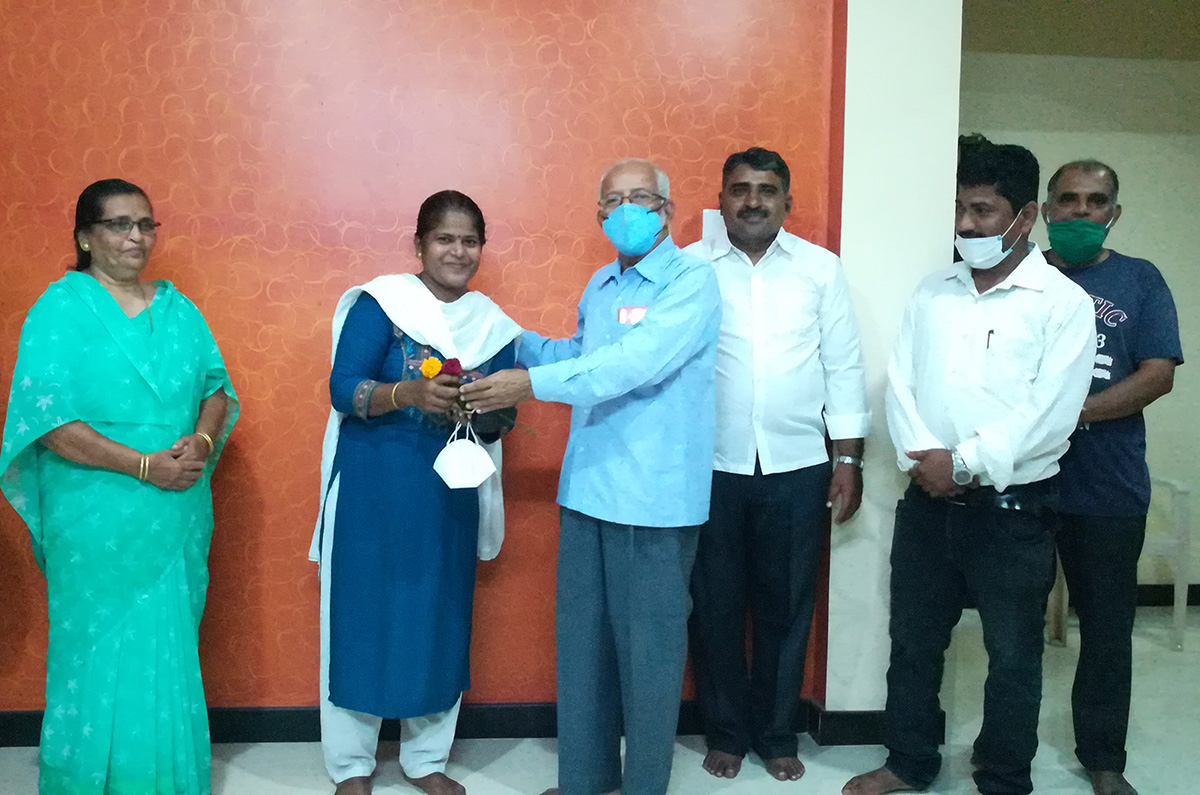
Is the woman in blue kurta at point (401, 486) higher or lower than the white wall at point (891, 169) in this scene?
lower

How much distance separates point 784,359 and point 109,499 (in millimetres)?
1777

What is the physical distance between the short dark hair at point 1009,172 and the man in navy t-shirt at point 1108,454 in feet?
0.86

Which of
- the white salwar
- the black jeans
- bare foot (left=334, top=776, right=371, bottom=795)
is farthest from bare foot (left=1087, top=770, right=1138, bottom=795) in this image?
bare foot (left=334, top=776, right=371, bottom=795)

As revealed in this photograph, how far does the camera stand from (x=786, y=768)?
8.27ft

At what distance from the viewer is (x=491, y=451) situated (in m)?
2.48

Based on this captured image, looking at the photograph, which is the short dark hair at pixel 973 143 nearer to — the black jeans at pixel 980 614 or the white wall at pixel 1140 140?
the black jeans at pixel 980 614

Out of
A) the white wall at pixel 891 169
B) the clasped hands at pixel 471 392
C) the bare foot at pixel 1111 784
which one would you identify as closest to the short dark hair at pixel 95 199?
the clasped hands at pixel 471 392

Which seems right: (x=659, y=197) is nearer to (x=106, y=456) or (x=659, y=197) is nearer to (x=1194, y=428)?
(x=106, y=456)

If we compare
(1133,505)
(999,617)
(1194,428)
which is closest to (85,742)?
(999,617)

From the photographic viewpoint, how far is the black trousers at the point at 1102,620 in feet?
7.72

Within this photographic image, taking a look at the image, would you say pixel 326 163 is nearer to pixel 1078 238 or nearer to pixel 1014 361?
pixel 1014 361

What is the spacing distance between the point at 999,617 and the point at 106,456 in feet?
7.27

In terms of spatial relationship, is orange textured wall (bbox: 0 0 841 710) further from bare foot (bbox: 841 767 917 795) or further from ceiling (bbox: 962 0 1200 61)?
ceiling (bbox: 962 0 1200 61)

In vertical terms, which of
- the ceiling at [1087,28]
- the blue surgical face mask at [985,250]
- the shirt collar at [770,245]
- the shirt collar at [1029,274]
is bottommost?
the shirt collar at [1029,274]
